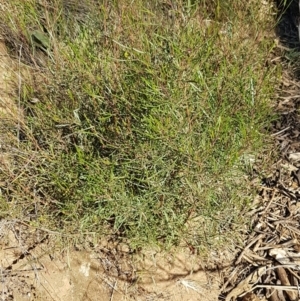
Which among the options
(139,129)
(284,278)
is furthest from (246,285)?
(139,129)

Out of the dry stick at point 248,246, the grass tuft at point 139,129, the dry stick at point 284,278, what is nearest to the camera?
the grass tuft at point 139,129

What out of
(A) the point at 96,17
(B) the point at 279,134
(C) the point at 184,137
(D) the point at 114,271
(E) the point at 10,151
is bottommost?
(D) the point at 114,271

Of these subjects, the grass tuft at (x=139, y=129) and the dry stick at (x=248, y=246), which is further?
the dry stick at (x=248, y=246)

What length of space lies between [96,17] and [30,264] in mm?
1241

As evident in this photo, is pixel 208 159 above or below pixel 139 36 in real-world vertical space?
below

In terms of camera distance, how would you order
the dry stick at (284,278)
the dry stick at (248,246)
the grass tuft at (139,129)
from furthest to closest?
the dry stick at (248,246)
the dry stick at (284,278)
the grass tuft at (139,129)

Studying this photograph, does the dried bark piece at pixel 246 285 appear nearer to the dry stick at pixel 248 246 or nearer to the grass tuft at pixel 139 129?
the dry stick at pixel 248 246

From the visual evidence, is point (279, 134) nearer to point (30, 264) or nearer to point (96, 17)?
point (96, 17)

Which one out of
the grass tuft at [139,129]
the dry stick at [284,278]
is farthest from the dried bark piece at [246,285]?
the grass tuft at [139,129]

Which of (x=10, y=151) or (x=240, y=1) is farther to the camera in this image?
(x=240, y=1)

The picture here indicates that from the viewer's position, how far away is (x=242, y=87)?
219 cm

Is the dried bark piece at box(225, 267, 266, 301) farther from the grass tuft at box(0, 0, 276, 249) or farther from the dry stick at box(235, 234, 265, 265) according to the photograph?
the grass tuft at box(0, 0, 276, 249)

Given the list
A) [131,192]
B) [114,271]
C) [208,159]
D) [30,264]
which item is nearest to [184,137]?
[208,159]

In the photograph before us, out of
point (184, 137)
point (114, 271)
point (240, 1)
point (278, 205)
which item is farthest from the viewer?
point (240, 1)
